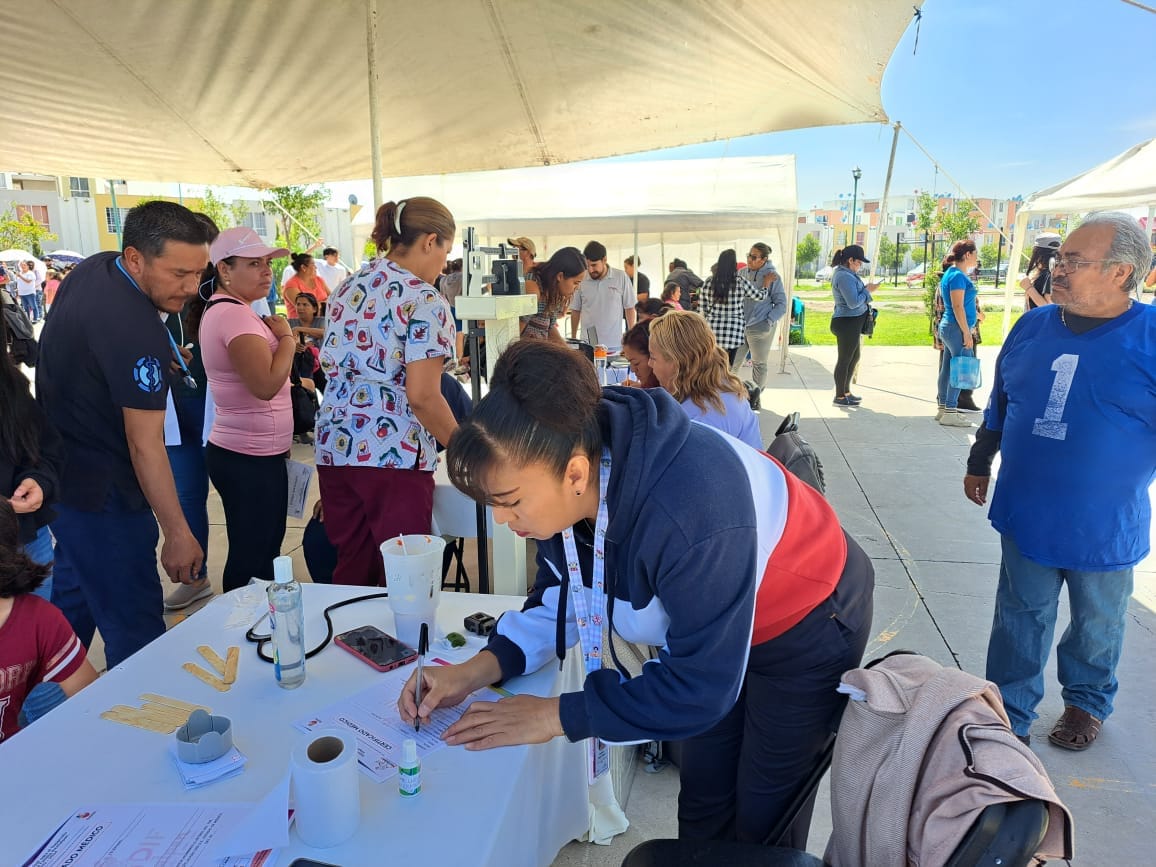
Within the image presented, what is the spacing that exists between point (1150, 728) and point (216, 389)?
10.3 feet

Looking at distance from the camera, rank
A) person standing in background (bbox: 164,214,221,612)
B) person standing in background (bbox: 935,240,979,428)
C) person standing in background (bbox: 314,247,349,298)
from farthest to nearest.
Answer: person standing in background (bbox: 314,247,349,298) → person standing in background (bbox: 935,240,979,428) → person standing in background (bbox: 164,214,221,612)

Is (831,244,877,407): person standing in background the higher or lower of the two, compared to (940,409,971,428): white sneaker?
higher

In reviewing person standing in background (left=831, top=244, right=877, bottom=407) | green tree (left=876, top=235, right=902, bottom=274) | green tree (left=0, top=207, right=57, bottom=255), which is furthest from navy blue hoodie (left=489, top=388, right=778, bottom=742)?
green tree (left=876, top=235, right=902, bottom=274)

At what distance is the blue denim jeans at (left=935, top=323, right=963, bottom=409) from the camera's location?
5.74 metres

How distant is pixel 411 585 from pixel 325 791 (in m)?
0.52

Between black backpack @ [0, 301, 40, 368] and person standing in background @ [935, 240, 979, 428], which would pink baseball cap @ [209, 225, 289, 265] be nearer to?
black backpack @ [0, 301, 40, 368]

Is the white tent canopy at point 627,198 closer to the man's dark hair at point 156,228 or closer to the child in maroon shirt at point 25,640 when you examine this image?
the man's dark hair at point 156,228

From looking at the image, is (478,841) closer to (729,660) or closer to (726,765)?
(729,660)

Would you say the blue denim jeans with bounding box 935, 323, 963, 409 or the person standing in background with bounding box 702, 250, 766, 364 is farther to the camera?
the person standing in background with bounding box 702, 250, 766, 364

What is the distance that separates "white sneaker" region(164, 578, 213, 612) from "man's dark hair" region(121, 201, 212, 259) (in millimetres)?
1736

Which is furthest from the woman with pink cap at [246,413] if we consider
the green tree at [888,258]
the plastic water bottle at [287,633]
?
the green tree at [888,258]

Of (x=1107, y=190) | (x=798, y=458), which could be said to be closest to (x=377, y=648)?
(x=798, y=458)

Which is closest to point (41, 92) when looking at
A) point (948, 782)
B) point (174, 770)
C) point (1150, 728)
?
point (174, 770)

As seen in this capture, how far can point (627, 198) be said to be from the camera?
8.98m
